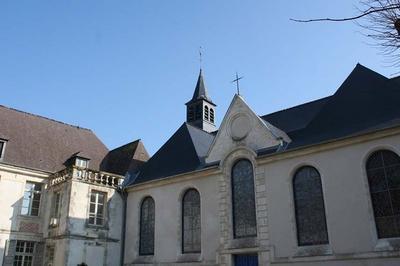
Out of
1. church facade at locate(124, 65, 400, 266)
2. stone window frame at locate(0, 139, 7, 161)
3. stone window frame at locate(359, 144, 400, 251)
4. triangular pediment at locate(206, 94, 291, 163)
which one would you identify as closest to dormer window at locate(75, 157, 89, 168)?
church facade at locate(124, 65, 400, 266)

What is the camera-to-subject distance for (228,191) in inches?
590

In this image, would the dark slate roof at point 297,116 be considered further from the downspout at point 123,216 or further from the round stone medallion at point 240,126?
the downspout at point 123,216

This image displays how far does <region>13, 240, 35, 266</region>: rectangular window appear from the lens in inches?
634

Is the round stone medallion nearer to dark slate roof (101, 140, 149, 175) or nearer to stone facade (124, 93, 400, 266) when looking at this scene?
stone facade (124, 93, 400, 266)

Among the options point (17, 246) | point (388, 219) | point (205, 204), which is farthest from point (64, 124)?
point (388, 219)

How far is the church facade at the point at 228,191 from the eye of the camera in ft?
38.8

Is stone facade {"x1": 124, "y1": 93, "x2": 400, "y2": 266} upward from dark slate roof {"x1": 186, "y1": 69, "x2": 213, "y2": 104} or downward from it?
downward

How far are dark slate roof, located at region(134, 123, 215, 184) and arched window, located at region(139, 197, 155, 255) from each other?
44.1 inches

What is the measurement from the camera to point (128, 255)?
56.6 feet

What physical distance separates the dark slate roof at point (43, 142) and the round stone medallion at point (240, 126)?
7.68 meters

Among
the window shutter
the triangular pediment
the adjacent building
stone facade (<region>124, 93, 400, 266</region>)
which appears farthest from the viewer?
the adjacent building

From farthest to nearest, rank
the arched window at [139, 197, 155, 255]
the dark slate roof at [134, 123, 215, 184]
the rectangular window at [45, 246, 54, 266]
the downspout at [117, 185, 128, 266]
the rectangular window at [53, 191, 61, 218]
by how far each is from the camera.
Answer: the downspout at [117, 185, 128, 266]
the dark slate roof at [134, 123, 215, 184]
the arched window at [139, 197, 155, 255]
the rectangular window at [53, 191, 61, 218]
the rectangular window at [45, 246, 54, 266]

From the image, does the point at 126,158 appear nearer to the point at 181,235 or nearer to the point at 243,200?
the point at 181,235

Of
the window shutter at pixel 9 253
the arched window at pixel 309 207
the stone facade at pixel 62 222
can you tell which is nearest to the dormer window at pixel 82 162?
the stone facade at pixel 62 222
